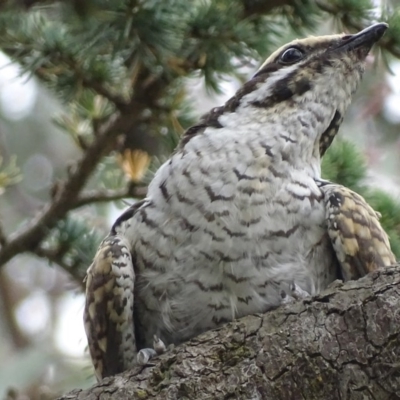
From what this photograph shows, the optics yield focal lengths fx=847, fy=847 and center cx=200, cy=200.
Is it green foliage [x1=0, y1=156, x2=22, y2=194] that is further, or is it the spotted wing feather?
green foliage [x1=0, y1=156, x2=22, y2=194]

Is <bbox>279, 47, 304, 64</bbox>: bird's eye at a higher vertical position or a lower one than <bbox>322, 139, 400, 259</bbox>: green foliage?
higher

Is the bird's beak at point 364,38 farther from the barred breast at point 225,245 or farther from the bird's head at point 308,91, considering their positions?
the barred breast at point 225,245

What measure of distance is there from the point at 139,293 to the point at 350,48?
43.3 inches

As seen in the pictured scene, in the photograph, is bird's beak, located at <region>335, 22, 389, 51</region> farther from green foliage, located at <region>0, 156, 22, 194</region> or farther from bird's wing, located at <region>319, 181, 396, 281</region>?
green foliage, located at <region>0, 156, 22, 194</region>

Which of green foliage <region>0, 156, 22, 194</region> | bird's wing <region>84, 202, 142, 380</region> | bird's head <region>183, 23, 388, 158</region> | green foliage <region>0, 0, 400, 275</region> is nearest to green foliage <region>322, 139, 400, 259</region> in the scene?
green foliage <region>0, 0, 400, 275</region>

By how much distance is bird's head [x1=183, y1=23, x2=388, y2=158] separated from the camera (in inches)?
113

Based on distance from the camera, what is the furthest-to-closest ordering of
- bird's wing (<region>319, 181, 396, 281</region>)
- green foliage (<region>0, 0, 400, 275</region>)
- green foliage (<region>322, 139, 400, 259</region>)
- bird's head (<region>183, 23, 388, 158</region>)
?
green foliage (<region>322, 139, 400, 259</region>) → bird's head (<region>183, 23, 388, 158</region>) → green foliage (<region>0, 0, 400, 275</region>) → bird's wing (<region>319, 181, 396, 281</region>)

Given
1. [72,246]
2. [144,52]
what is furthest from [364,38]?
[72,246]

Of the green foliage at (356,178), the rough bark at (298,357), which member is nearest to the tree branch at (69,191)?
the green foliage at (356,178)

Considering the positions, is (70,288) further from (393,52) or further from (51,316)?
(51,316)

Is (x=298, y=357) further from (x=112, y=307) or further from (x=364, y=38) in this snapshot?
(x=364, y=38)

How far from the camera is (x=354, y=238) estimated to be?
8.04ft

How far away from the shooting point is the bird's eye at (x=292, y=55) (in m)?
2.97

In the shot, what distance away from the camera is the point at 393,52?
295 centimetres
